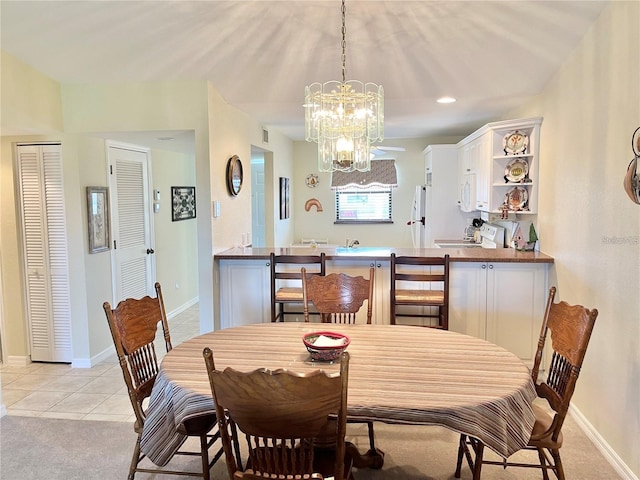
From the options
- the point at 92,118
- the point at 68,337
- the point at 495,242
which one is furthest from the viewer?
the point at 495,242

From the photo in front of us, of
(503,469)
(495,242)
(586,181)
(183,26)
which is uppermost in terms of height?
(183,26)

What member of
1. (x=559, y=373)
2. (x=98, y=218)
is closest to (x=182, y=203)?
(x=98, y=218)

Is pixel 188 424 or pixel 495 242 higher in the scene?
pixel 495 242

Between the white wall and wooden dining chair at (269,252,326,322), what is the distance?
1.81 metres

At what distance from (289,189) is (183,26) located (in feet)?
13.2

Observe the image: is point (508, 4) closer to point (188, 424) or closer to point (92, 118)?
point (188, 424)

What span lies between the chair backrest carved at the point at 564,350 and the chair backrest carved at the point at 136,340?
1.90m

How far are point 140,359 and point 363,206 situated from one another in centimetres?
546

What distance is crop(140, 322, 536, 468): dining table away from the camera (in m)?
1.69

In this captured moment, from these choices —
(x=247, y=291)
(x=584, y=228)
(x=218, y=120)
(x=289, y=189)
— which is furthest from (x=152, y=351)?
(x=289, y=189)

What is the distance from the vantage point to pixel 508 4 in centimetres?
280

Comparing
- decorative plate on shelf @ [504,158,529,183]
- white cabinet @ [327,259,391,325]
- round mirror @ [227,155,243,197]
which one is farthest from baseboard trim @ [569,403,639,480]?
round mirror @ [227,155,243,197]

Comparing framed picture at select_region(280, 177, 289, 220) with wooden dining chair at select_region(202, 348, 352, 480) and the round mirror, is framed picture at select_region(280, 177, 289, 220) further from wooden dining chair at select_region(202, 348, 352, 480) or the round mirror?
wooden dining chair at select_region(202, 348, 352, 480)

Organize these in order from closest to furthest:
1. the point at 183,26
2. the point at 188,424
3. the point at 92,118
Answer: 1. the point at 188,424
2. the point at 183,26
3. the point at 92,118
